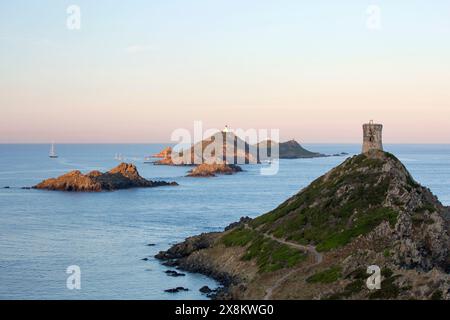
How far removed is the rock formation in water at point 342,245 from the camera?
214 ft

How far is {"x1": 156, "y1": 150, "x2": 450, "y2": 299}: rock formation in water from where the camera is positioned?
214 feet

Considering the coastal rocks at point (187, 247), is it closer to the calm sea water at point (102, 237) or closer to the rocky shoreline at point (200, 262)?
the rocky shoreline at point (200, 262)

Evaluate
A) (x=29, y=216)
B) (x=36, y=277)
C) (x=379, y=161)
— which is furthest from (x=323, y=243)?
(x=29, y=216)

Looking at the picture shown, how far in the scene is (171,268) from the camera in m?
94.0

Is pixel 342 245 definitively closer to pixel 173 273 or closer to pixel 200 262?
pixel 200 262

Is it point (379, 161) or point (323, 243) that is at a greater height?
point (379, 161)

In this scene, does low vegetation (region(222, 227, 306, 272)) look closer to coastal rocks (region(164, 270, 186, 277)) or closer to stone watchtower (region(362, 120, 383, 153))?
coastal rocks (region(164, 270, 186, 277))

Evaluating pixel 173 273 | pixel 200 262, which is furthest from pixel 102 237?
pixel 173 273

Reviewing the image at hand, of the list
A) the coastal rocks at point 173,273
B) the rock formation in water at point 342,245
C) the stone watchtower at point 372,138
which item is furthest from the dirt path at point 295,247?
the stone watchtower at point 372,138

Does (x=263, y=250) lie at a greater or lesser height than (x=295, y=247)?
lesser

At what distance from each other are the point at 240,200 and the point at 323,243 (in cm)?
10650

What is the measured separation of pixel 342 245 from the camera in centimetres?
7838

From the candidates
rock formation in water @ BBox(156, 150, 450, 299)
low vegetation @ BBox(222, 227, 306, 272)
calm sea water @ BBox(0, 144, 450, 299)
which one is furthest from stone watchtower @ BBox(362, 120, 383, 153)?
calm sea water @ BBox(0, 144, 450, 299)
